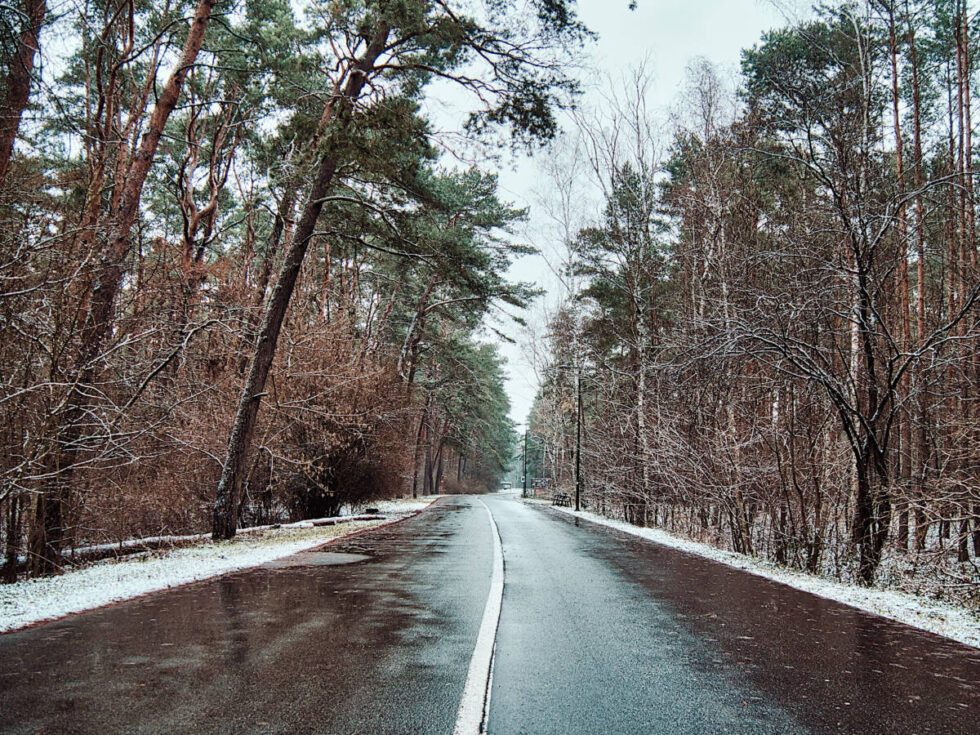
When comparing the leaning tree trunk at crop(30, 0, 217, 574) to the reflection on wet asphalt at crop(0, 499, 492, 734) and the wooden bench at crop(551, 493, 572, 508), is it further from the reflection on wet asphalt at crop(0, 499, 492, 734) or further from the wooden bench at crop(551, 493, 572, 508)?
the wooden bench at crop(551, 493, 572, 508)

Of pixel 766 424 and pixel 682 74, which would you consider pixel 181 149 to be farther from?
pixel 766 424

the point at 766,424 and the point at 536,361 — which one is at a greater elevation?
the point at 536,361

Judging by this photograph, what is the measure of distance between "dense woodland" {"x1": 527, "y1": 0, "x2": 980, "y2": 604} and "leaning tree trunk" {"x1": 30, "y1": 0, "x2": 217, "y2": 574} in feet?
25.6

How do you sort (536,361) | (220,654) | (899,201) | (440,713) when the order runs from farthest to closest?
(536,361) → (899,201) → (220,654) → (440,713)

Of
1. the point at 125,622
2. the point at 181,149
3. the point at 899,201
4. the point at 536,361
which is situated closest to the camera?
the point at 125,622

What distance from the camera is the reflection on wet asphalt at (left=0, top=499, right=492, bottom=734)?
3080mm

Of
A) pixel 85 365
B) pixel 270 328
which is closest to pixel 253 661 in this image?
pixel 85 365

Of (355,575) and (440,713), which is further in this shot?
(355,575)

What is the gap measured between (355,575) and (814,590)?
5.93 m

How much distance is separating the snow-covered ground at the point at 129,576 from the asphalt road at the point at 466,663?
1.17 ft

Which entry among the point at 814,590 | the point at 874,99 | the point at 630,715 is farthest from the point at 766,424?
the point at 630,715

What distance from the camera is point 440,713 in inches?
125

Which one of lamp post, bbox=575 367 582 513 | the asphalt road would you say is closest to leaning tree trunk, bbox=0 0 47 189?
the asphalt road

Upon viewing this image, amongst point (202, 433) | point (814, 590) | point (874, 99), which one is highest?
point (874, 99)
